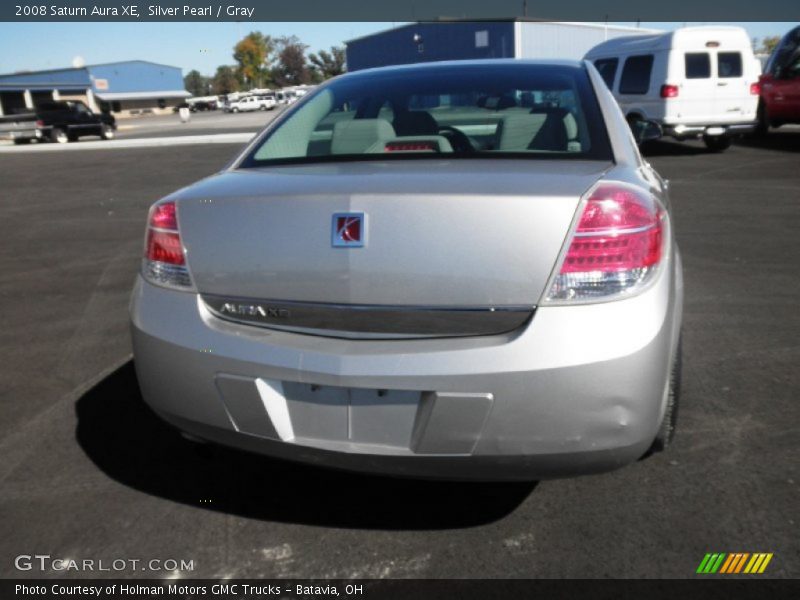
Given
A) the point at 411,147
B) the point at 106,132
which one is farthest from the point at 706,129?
the point at 106,132

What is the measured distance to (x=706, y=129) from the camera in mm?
14719

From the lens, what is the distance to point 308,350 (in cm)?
223

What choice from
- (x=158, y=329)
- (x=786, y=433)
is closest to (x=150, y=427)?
(x=158, y=329)

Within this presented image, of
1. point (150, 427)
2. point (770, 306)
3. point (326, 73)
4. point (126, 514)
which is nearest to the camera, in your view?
point (126, 514)

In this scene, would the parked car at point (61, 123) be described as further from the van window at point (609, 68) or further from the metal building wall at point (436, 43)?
the van window at point (609, 68)

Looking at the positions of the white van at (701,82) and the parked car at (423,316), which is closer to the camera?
the parked car at (423,316)

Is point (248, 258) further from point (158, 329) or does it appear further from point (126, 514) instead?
point (126, 514)

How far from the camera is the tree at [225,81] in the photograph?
12212 cm

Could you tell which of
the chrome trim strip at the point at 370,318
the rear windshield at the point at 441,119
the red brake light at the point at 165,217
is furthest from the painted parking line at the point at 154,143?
the chrome trim strip at the point at 370,318

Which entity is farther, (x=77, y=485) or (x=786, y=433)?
(x=786, y=433)

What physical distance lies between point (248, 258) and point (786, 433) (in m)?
2.27

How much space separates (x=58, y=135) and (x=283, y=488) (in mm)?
30914

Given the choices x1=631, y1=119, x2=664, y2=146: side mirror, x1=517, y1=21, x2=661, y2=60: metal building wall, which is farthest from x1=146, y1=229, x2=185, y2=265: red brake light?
x1=517, y1=21, x2=661, y2=60: metal building wall

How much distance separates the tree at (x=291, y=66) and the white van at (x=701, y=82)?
345 ft
